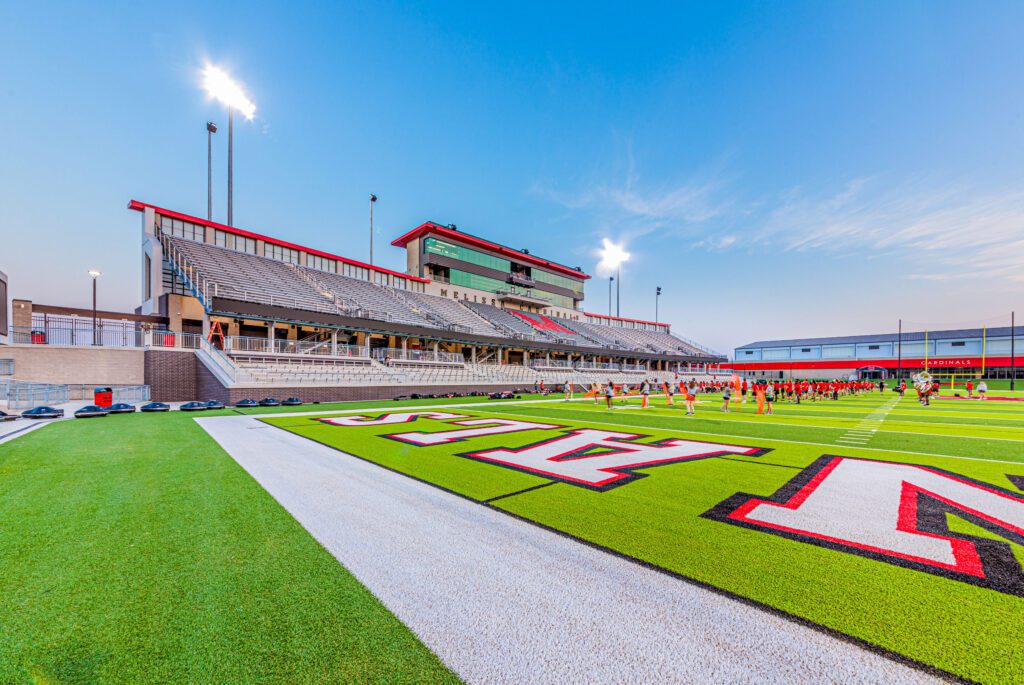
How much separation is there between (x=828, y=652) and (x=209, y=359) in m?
27.3

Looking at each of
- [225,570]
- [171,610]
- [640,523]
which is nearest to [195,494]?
[225,570]

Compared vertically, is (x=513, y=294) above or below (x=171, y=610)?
above

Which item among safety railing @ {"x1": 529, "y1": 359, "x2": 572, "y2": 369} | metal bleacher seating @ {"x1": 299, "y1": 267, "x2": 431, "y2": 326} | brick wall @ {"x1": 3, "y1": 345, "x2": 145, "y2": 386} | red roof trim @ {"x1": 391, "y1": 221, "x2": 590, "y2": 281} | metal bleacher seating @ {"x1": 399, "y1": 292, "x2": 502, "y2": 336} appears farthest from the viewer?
red roof trim @ {"x1": 391, "y1": 221, "x2": 590, "y2": 281}

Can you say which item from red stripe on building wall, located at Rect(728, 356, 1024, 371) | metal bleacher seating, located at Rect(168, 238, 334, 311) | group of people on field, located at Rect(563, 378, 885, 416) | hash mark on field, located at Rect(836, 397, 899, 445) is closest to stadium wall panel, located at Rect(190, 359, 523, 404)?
metal bleacher seating, located at Rect(168, 238, 334, 311)

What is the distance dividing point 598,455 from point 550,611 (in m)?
5.29

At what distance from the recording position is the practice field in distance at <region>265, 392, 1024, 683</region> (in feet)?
8.82

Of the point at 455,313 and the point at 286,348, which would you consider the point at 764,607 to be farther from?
the point at 455,313

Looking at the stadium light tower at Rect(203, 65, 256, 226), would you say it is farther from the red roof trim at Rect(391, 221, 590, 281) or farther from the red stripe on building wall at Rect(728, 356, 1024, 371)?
the red stripe on building wall at Rect(728, 356, 1024, 371)

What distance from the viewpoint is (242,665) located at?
2.20 m

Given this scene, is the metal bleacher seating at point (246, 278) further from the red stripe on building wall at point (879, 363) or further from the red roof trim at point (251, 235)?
the red stripe on building wall at point (879, 363)

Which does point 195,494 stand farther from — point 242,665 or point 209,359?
point 209,359

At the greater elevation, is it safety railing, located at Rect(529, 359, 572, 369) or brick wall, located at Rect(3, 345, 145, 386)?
brick wall, located at Rect(3, 345, 145, 386)

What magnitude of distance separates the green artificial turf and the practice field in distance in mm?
2195

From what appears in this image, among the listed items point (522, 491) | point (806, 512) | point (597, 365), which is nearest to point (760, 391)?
point (806, 512)
